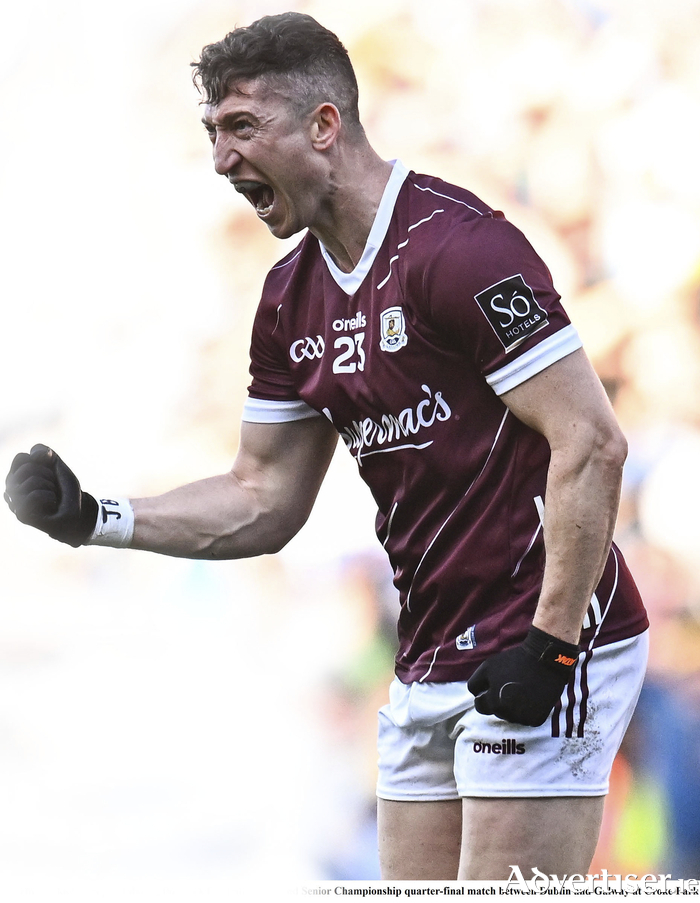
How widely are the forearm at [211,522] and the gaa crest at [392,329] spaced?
0.41 m

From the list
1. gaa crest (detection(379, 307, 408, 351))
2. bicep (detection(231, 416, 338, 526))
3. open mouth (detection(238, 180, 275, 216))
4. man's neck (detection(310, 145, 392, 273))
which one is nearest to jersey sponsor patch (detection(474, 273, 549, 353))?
gaa crest (detection(379, 307, 408, 351))

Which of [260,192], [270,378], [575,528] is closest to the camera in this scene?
[575,528]

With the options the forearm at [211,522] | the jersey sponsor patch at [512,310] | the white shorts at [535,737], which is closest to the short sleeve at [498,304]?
the jersey sponsor patch at [512,310]

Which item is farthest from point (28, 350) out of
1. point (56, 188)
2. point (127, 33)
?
point (127, 33)

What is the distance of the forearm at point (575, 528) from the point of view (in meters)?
1.30

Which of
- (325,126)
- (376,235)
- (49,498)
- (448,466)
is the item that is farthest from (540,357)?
(49,498)

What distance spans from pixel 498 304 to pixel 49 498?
673 mm

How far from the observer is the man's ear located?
150cm

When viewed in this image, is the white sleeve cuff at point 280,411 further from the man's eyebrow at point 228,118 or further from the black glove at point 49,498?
the man's eyebrow at point 228,118

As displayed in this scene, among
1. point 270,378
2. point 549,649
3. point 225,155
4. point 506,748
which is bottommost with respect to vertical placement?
point 506,748

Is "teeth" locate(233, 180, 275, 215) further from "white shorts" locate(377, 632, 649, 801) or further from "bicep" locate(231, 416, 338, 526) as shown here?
"white shorts" locate(377, 632, 649, 801)

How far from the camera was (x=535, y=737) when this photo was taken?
136cm

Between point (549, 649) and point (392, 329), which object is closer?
point (549, 649)

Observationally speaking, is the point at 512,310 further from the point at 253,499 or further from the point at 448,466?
the point at 253,499
